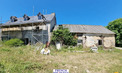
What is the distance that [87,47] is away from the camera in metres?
11.5

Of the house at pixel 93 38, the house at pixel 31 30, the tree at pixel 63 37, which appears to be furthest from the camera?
the house at pixel 31 30

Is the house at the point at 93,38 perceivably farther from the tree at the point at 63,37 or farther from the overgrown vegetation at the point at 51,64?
the overgrown vegetation at the point at 51,64

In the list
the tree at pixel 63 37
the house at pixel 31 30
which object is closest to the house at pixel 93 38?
the tree at pixel 63 37

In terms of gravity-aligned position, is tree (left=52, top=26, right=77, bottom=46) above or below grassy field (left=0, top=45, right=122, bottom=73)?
above

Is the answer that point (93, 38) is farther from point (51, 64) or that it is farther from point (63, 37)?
point (51, 64)

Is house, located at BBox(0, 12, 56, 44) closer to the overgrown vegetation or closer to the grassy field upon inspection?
the overgrown vegetation

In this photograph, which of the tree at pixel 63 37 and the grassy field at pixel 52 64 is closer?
the grassy field at pixel 52 64

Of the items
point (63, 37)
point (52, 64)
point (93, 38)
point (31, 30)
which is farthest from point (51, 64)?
point (31, 30)

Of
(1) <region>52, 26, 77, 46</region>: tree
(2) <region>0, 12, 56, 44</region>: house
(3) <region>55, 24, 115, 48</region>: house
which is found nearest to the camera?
(1) <region>52, 26, 77, 46</region>: tree

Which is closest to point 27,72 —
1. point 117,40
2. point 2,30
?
point 2,30

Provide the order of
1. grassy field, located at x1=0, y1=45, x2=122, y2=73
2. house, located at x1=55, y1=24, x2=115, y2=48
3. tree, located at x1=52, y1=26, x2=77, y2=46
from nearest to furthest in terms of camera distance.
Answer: grassy field, located at x1=0, y1=45, x2=122, y2=73, tree, located at x1=52, y1=26, x2=77, y2=46, house, located at x1=55, y1=24, x2=115, y2=48

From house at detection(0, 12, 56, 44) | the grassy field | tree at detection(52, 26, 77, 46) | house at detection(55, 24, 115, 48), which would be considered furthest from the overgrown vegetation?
house at detection(0, 12, 56, 44)

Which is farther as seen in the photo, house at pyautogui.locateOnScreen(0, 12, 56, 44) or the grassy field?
house at pyautogui.locateOnScreen(0, 12, 56, 44)

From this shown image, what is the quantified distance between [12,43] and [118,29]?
24.7 metres
